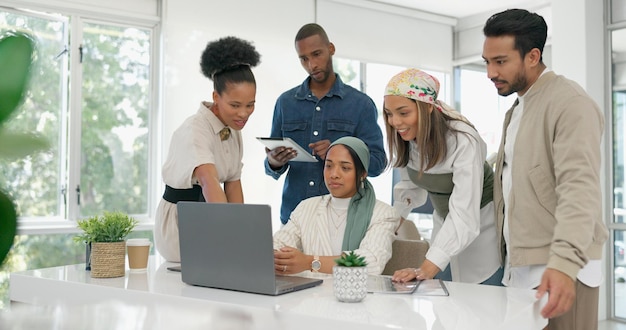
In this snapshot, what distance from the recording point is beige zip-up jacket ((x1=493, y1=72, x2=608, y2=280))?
4.61 ft

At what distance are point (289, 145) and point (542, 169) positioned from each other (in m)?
1.00

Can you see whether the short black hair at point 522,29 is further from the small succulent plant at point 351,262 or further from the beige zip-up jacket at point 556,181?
the small succulent plant at point 351,262

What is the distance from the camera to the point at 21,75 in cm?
19

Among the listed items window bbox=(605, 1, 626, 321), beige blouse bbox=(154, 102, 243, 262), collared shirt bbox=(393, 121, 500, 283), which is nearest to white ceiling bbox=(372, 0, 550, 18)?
window bbox=(605, 1, 626, 321)

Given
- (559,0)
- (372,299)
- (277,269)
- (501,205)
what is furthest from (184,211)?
(559,0)

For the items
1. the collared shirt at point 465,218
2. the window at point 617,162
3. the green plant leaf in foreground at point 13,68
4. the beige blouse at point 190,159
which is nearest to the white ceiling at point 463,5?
the window at point 617,162

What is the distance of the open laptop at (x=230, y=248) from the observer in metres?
1.37

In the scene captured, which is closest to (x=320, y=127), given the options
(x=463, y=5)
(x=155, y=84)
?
(x=155, y=84)

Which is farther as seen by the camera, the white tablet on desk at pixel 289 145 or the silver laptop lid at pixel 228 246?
the white tablet on desk at pixel 289 145

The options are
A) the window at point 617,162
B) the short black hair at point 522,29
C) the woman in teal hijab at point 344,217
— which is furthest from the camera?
the window at point 617,162

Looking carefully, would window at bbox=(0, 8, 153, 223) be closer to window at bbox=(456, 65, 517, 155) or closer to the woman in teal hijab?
the woman in teal hijab

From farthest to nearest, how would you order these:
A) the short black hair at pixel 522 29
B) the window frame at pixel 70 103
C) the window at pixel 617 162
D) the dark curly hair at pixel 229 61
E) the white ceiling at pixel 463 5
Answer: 1. the white ceiling at pixel 463 5
2. the window at pixel 617 162
3. the window frame at pixel 70 103
4. the dark curly hair at pixel 229 61
5. the short black hair at pixel 522 29

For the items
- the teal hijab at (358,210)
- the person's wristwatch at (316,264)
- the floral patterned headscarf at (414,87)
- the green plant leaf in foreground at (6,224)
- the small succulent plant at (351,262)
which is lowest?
the person's wristwatch at (316,264)

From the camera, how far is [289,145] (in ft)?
7.57
